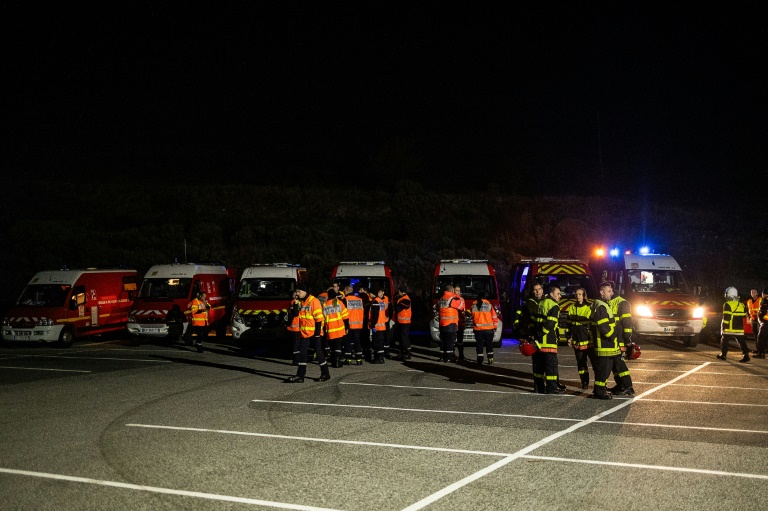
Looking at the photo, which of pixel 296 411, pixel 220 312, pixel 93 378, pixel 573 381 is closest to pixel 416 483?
pixel 296 411

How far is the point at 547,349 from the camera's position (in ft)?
35.4

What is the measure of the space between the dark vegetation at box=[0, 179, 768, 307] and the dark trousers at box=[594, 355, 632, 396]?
21.9 m

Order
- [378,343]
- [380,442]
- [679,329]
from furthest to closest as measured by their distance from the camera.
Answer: [679,329] < [378,343] < [380,442]

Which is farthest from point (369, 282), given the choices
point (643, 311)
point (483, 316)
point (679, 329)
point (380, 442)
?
point (380, 442)

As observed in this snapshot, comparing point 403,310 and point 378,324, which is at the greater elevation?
point 403,310

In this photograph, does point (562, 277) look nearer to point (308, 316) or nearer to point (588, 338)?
point (588, 338)

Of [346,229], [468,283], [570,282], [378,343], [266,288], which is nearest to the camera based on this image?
[378,343]

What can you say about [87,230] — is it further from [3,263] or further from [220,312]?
[220,312]

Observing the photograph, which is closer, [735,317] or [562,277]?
[735,317]

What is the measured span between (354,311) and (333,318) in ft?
6.09

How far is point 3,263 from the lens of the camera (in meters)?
39.1

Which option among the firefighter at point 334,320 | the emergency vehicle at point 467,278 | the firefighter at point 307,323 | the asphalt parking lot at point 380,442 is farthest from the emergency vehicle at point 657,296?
the firefighter at point 307,323

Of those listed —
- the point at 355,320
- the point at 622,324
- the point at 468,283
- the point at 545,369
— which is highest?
the point at 468,283

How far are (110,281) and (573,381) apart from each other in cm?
1555
